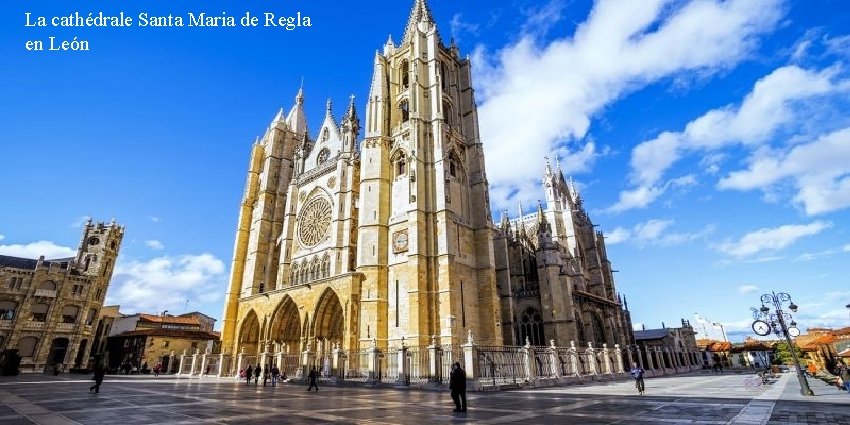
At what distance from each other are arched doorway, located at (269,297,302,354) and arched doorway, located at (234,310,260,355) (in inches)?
109

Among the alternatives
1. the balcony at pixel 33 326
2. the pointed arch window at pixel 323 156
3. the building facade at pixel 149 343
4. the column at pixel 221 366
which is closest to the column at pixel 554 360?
the column at pixel 221 366

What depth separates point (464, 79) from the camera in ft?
101

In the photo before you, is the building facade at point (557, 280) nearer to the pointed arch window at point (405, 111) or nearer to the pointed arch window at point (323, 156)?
the pointed arch window at point (405, 111)

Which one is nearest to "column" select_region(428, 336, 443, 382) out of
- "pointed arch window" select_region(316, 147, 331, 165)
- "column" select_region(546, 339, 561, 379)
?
"column" select_region(546, 339, 561, 379)

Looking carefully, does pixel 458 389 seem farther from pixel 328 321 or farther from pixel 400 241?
pixel 328 321

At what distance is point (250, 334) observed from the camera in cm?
2973

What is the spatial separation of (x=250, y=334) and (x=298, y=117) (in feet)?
71.3

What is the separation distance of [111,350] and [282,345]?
28542 mm

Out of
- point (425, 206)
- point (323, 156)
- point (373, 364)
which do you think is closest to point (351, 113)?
point (323, 156)

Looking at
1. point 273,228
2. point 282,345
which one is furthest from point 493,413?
point 273,228

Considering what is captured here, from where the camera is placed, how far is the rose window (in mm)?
29859

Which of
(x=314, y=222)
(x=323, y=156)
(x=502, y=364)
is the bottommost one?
(x=502, y=364)

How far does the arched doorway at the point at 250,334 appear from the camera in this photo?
29219mm

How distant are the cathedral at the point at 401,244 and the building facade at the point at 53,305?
16362mm
